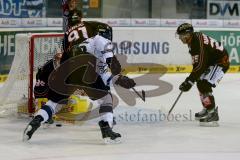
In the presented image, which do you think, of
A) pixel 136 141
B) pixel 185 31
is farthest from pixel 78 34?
pixel 185 31

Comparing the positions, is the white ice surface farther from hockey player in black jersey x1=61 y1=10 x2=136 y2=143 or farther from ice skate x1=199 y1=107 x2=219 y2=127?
hockey player in black jersey x1=61 y1=10 x2=136 y2=143

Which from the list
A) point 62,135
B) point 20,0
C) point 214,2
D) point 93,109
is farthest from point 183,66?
point 62,135

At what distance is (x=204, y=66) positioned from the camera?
6.30 metres

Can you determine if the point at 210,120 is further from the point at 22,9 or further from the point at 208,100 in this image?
the point at 22,9

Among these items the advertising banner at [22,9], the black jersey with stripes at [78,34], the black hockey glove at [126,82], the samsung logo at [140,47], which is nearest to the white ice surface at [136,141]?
the black hockey glove at [126,82]

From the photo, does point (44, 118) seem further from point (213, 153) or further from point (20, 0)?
point (20, 0)

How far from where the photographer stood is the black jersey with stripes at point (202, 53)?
20.6 ft

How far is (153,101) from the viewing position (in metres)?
8.01

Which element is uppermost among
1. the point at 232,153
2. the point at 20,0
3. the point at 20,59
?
the point at 20,0

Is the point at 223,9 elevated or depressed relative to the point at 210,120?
elevated

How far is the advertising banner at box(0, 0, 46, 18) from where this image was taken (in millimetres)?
9758

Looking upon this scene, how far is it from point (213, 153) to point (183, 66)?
6047mm

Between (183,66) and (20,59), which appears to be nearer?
(20,59)

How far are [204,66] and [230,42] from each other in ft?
17.6
